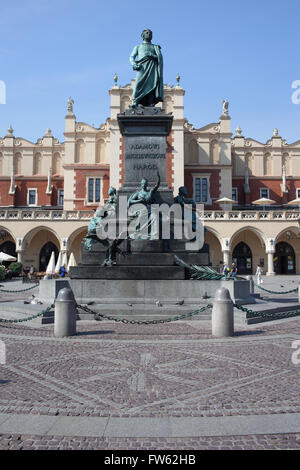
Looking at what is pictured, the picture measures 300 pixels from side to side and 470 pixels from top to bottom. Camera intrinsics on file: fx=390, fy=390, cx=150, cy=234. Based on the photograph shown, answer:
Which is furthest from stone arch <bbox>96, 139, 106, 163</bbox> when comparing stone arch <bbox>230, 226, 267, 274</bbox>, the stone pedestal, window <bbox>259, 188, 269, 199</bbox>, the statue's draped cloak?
the stone pedestal

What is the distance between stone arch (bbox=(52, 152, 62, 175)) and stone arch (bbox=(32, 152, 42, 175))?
5.50ft

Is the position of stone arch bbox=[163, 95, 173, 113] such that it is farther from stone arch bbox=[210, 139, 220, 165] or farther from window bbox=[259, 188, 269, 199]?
window bbox=[259, 188, 269, 199]

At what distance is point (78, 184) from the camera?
44.0 metres

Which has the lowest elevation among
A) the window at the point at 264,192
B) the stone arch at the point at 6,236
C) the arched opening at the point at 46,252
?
the arched opening at the point at 46,252

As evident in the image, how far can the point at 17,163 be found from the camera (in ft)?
163

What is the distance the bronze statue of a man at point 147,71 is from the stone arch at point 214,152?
31955 mm

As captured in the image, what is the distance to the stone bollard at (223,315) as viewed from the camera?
8.05 meters

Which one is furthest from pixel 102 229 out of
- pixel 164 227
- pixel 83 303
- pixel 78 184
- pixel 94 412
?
pixel 78 184

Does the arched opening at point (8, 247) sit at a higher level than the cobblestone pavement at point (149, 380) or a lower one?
higher

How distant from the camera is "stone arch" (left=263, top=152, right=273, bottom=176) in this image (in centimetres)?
4927

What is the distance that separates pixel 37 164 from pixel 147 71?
124 ft

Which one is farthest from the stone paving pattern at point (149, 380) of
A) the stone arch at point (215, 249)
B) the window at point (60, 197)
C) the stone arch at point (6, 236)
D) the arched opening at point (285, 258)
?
the window at point (60, 197)

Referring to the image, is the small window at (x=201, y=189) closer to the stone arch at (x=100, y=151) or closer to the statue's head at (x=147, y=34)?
the stone arch at (x=100, y=151)

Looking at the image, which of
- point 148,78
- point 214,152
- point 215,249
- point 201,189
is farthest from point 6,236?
point 148,78
